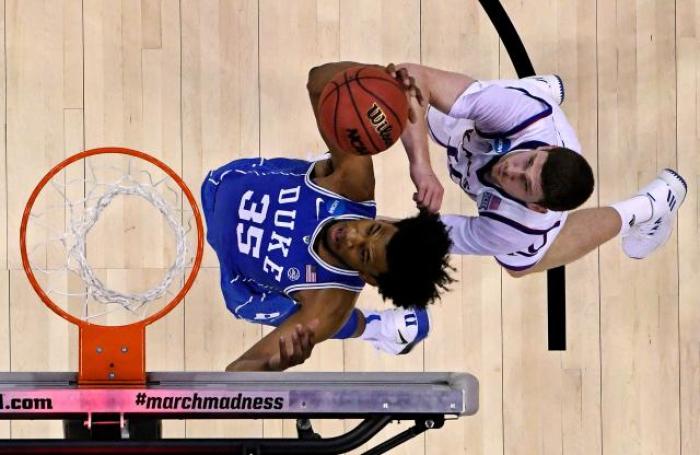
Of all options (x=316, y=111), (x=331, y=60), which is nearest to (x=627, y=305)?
(x=331, y=60)

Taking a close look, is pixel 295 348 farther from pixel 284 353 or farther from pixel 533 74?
pixel 533 74

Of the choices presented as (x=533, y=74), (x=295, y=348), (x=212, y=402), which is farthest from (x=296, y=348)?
(x=533, y=74)

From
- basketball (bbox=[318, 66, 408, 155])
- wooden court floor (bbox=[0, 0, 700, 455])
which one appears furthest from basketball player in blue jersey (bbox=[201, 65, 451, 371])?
wooden court floor (bbox=[0, 0, 700, 455])

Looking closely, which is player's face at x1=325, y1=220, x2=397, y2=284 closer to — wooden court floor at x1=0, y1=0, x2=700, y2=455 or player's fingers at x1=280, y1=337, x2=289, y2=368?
player's fingers at x1=280, y1=337, x2=289, y2=368

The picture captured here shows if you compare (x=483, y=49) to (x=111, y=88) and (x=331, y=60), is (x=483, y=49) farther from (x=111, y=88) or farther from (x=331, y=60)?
(x=111, y=88)

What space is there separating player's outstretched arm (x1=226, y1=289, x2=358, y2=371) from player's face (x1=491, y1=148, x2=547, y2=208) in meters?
0.54

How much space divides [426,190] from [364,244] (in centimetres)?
31

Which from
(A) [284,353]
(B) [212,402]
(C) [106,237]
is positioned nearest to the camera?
(B) [212,402]

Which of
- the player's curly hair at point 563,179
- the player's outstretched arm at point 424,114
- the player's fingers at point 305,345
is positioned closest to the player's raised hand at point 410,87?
the player's outstretched arm at point 424,114

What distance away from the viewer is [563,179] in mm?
2637

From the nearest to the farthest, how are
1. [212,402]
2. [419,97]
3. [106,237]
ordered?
[212,402] < [419,97] < [106,237]

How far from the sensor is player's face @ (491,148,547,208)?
8.73 ft

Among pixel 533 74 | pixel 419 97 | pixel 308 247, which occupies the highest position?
pixel 533 74

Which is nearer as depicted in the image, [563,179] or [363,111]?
[363,111]
